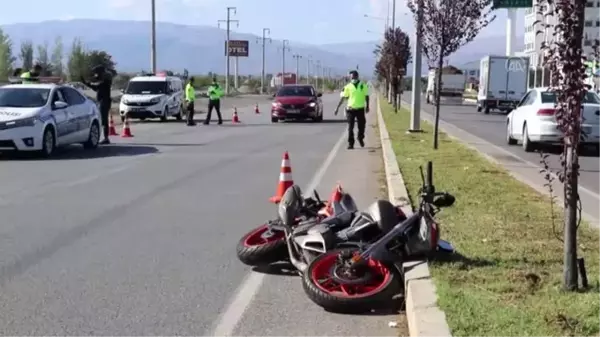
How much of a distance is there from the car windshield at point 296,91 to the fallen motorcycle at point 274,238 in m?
27.5

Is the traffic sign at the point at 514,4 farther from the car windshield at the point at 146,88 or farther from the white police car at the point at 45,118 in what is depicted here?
the white police car at the point at 45,118

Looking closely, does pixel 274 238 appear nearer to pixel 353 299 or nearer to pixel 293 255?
pixel 293 255

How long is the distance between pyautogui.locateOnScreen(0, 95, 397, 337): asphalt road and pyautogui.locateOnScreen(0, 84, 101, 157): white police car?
1.56 ft

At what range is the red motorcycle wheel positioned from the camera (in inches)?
288

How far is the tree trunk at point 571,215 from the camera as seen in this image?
569cm

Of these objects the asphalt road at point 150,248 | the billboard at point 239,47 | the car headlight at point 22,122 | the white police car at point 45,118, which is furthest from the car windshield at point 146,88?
the billboard at point 239,47

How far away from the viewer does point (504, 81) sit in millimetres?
47281

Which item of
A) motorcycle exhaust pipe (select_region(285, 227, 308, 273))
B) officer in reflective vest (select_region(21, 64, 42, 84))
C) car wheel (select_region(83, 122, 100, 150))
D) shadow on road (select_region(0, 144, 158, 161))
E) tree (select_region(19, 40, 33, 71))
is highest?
tree (select_region(19, 40, 33, 71))

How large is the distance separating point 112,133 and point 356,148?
8701 mm

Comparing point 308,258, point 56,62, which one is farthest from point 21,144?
point 56,62

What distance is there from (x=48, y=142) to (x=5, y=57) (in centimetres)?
5678

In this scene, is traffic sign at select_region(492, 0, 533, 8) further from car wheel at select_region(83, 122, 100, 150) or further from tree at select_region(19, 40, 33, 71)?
tree at select_region(19, 40, 33, 71)

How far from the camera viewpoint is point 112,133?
2575cm

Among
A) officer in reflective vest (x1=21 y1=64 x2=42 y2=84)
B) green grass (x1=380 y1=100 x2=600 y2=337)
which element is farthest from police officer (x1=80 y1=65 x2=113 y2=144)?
green grass (x1=380 y1=100 x2=600 y2=337)
